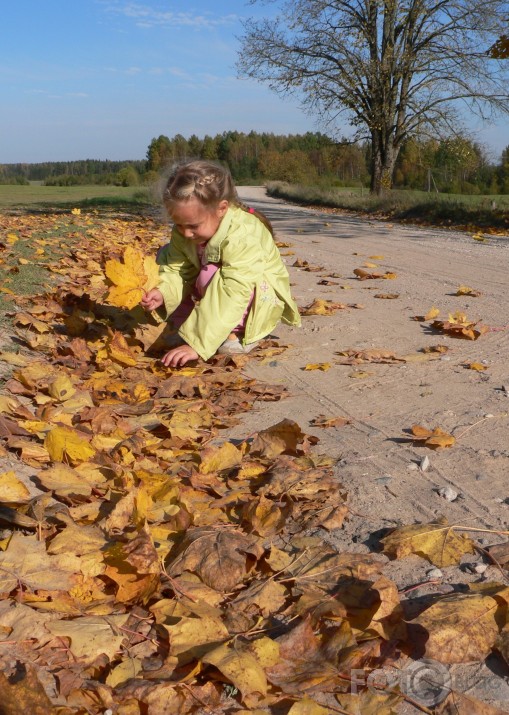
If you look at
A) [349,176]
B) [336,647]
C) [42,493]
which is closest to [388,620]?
[336,647]

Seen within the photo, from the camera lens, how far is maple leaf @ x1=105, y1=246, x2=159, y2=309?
363 centimetres

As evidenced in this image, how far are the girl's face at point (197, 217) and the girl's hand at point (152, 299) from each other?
1.24ft

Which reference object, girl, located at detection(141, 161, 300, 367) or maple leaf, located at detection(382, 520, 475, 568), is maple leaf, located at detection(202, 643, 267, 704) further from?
girl, located at detection(141, 161, 300, 367)

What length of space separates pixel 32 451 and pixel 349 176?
53.6 metres

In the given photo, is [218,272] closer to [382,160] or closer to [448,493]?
[448,493]

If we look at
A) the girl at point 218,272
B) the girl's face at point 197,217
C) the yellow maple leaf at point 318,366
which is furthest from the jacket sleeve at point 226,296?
the yellow maple leaf at point 318,366

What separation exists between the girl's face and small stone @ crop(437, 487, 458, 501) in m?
2.09

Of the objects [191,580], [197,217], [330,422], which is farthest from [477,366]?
[191,580]

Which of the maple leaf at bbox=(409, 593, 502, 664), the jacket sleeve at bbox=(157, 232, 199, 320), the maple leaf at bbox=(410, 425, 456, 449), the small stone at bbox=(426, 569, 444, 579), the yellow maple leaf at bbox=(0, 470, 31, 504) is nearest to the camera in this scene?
the maple leaf at bbox=(409, 593, 502, 664)

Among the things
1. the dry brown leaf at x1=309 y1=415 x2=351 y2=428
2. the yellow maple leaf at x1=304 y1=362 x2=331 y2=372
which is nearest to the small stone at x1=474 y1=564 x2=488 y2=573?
the dry brown leaf at x1=309 y1=415 x2=351 y2=428

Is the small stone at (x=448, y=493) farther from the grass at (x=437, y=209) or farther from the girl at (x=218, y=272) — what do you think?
the grass at (x=437, y=209)

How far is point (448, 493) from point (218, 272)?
2.05 meters

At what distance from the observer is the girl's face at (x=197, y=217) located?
3.57 m

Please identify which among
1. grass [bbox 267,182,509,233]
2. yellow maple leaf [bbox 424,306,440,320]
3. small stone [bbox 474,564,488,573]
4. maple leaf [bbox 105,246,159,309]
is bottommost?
small stone [bbox 474,564,488,573]
